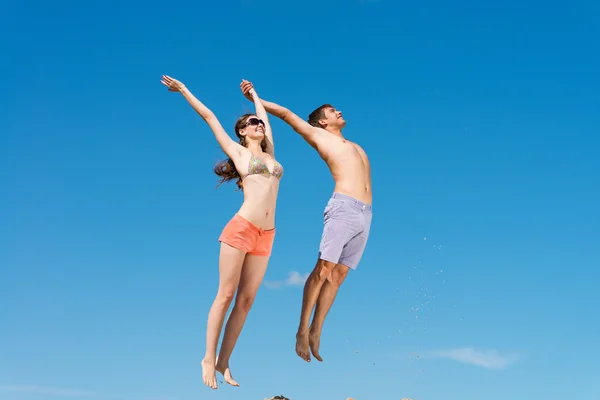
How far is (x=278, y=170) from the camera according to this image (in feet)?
33.3

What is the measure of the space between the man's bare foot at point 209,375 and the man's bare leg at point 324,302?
5.79 feet

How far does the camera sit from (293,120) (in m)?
11.4

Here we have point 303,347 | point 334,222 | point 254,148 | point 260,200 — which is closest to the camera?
point 260,200

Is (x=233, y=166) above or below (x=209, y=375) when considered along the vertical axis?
above

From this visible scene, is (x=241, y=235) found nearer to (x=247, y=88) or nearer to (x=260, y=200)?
(x=260, y=200)

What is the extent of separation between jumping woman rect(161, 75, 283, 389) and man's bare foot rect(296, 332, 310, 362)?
3.99 ft

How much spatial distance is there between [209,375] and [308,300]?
190 centimetres

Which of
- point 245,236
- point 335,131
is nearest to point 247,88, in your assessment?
point 335,131

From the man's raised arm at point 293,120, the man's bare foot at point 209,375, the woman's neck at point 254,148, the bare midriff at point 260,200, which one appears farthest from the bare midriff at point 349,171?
the man's bare foot at point 209,375

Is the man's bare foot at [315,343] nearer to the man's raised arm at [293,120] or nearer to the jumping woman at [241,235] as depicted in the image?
the jumping woman at [241,235]

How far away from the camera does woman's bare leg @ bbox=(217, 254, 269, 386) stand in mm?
9898

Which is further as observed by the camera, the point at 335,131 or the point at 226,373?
the point at 335,131

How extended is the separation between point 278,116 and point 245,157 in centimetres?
152

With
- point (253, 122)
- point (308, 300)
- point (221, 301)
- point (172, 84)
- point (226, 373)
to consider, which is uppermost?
point (172, 84)
